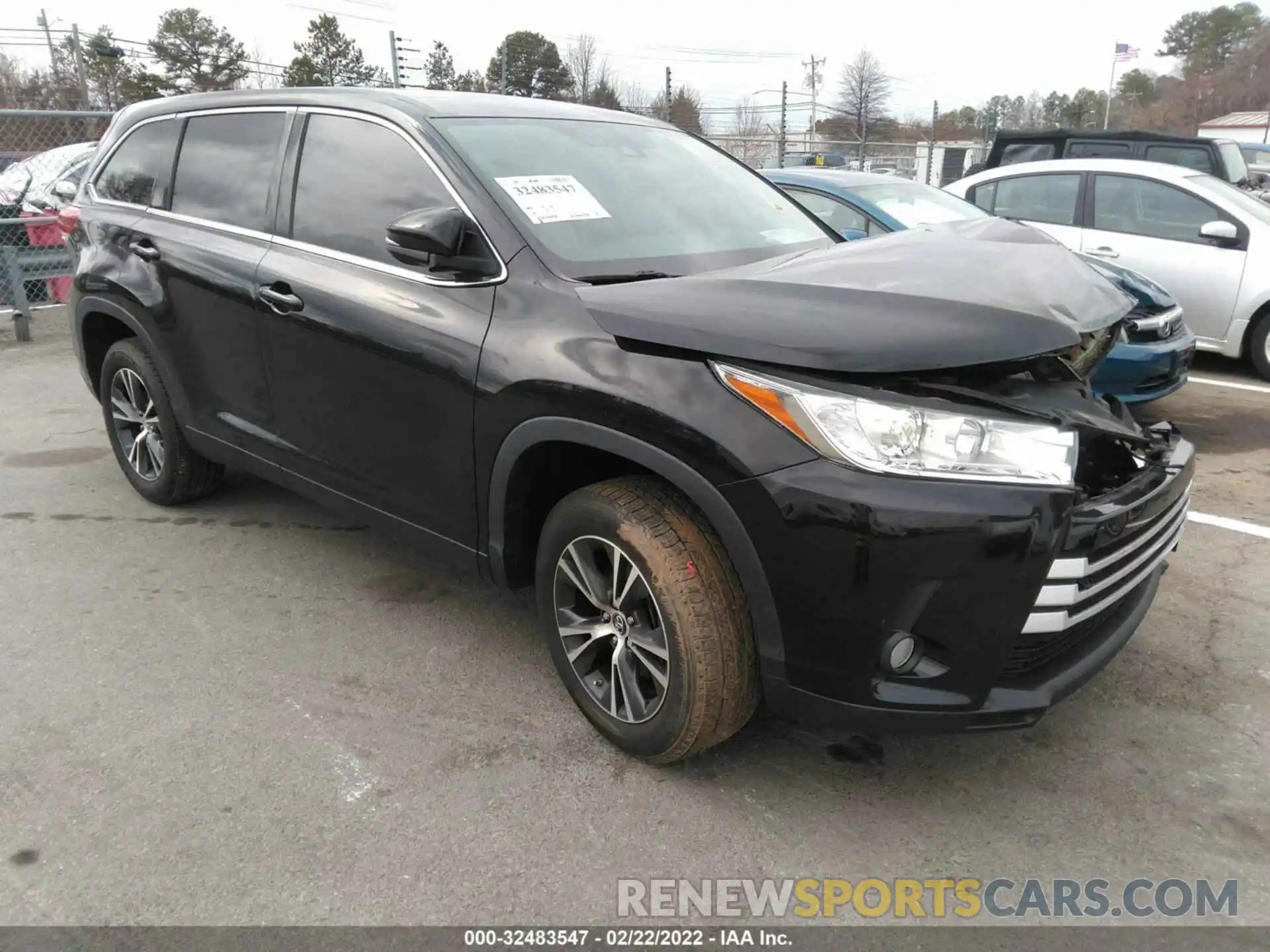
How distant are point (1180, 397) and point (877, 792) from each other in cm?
539

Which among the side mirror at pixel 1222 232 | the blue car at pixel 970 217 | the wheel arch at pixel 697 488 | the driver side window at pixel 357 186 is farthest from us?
the side mirror at pixel 1222 232

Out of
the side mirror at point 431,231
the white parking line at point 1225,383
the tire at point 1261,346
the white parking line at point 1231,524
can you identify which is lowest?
the white parking line at point 1231,524

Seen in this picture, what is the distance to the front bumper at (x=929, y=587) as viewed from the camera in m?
2.06

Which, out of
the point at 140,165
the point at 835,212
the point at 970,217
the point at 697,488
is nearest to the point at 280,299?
the point at 140,165

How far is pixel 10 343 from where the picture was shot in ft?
28.3

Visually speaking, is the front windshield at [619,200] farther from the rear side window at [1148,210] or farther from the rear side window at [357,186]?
the rear side window at [1148,210]

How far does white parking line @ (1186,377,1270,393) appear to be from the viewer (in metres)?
6.90

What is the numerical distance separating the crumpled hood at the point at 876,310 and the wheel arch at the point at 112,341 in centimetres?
233

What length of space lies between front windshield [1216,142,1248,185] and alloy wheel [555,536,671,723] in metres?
9.94

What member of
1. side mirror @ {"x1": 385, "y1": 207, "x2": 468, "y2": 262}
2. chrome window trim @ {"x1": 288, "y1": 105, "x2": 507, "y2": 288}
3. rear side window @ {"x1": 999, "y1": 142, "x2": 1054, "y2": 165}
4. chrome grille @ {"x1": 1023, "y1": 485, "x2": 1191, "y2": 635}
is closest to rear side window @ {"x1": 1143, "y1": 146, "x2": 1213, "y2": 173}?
rear side window @ {"x1": 999, "y1": 142, "x2": 1054, "y2": 165}

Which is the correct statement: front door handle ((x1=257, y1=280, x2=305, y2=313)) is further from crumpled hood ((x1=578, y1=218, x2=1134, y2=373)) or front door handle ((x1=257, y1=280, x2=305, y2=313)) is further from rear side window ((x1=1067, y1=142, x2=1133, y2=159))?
rear side window ((x1=1067, y1=142, x2=1133, y2=159))

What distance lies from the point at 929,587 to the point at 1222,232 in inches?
250

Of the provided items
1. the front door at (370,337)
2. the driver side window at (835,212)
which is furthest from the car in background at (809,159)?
the front door at (370,337)

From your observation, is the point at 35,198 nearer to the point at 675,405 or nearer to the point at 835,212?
the point at 835,212
